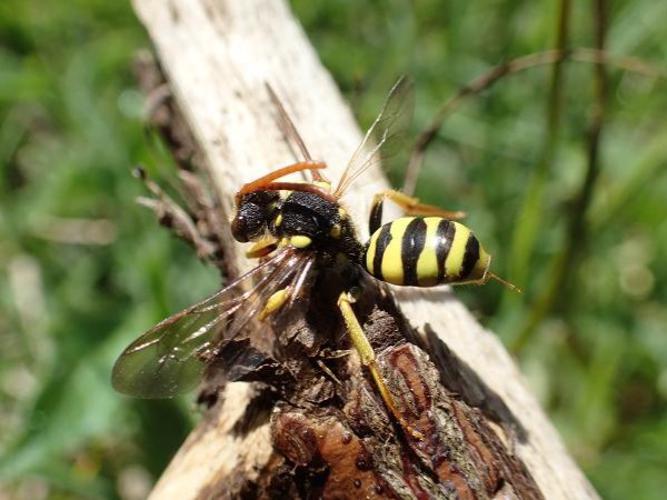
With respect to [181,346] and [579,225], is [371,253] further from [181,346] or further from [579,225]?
[579,225]

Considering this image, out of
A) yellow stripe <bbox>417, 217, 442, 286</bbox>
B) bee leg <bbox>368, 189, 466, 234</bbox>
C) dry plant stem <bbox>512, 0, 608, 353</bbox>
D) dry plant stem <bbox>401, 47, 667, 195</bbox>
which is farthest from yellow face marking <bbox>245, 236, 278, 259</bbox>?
dry plant stem <bbox>512, 0, 608, 353</bbox>

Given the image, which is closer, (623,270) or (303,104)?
(303,104)

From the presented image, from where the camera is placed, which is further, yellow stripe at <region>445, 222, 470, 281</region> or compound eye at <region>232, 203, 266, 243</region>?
compound eye at <region>232, 203, 266, 243</region>

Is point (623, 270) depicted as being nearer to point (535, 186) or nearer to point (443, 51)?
point (535, 186)

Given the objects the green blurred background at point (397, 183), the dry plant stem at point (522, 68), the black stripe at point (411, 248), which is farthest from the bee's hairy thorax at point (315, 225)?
the green blurred background at point (397, 183)

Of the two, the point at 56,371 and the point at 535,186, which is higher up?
the point at 56,371

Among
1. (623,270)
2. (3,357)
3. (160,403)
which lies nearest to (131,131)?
(3,357)

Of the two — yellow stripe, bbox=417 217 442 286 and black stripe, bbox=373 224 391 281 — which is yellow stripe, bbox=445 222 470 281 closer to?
yellow stripe, bbox=417 217 442 286
